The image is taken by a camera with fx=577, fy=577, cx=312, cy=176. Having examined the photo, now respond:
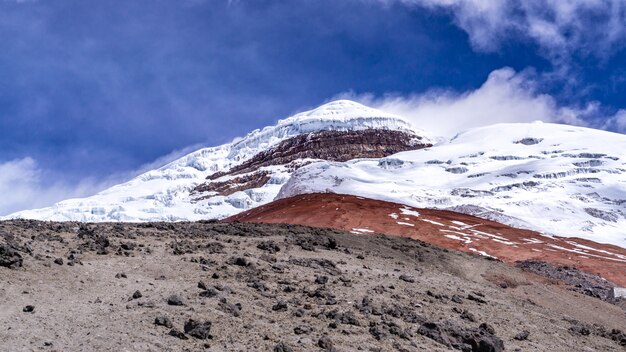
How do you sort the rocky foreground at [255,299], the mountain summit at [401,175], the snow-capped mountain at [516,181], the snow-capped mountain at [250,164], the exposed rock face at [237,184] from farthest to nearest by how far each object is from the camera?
the exposed rock face at [237,184] < the snow-capped mountain at [250,164] < the mountain summit at [401,175] < the snow-capped mountain at [516,181] < the rocky foreground at [255,299]

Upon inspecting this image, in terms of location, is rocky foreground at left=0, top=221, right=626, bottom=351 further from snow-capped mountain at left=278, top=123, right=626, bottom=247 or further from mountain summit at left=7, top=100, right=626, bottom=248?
snow-capped mountain at left=278, top=123, right=626, bottom=247

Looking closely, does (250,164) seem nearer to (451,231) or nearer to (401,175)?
(401,175)

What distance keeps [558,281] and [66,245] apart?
17.5 m

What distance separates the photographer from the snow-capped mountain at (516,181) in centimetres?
5072

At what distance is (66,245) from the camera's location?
13.8 m

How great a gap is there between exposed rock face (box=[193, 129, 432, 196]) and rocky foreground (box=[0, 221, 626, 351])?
4532 inches

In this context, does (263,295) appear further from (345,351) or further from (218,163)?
(218,163)

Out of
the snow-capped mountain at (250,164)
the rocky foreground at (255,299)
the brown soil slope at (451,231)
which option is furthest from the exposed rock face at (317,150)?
the rocky foreground at (255,299)

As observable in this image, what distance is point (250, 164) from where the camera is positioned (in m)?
153

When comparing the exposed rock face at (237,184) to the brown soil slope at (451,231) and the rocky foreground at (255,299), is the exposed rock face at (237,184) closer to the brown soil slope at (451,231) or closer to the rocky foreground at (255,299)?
the brown soil slope at (451,231)

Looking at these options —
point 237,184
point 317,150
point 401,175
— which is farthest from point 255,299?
point 317,150

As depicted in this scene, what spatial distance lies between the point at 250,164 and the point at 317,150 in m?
19.7

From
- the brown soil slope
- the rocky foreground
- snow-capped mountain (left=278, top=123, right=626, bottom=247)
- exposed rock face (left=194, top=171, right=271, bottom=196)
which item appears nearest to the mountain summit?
snow-capped mountain (left=278, top=123, right=626, bottom=247)

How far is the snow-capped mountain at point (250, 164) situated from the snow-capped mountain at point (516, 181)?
3633 centimetres
